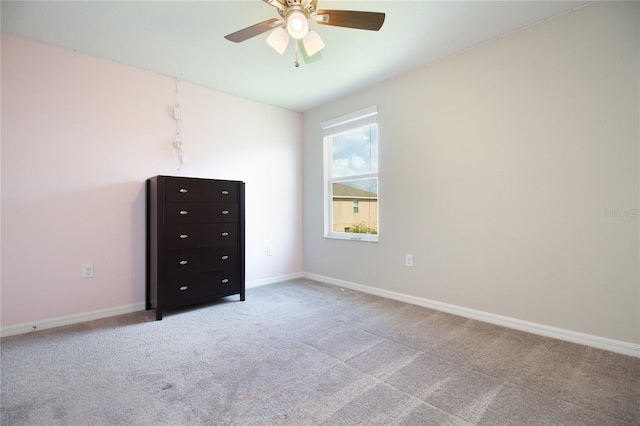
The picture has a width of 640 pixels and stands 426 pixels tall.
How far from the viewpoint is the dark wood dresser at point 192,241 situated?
2.56 m

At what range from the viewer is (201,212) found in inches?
110

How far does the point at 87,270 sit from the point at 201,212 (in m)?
1.01

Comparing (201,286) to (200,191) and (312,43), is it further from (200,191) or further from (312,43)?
(312,43)

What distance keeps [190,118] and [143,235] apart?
124cm

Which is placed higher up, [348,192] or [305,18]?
[305,18]

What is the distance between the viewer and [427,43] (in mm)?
2432

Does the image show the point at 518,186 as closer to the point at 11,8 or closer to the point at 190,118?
the point at 190,118

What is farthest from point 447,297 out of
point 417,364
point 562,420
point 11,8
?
point 11,8

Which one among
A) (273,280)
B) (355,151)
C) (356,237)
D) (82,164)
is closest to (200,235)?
(82,164)

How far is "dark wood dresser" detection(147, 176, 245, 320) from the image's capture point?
2.56 meters

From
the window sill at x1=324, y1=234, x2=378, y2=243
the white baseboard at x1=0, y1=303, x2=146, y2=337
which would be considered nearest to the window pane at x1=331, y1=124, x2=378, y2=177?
the window sill at x1=324, y1=234, x2=378, y2=243

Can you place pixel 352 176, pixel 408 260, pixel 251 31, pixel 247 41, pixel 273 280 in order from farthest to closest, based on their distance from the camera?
pixel 273 280
pixel 352 176
pixel 408 260
pixel 247 41
pixel 251 31

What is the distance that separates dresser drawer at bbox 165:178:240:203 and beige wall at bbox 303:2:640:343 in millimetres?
1525

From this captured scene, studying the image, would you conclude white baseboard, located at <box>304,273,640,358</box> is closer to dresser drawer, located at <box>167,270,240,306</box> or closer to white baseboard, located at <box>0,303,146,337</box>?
dresser drawer, located at <box>167,270,240,306</box>
